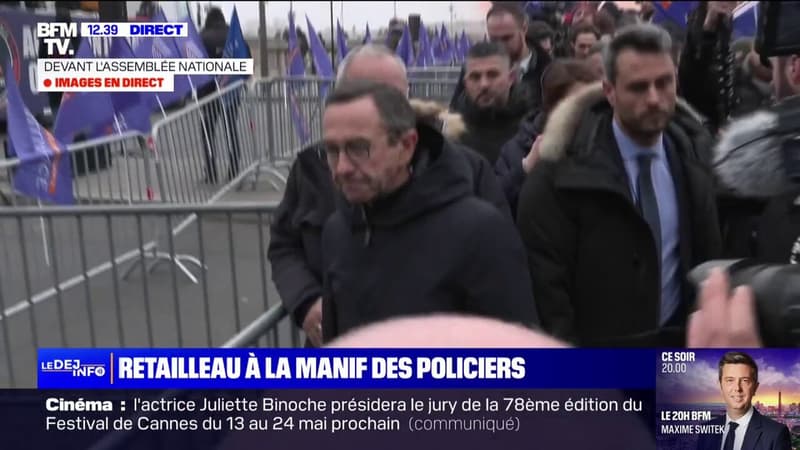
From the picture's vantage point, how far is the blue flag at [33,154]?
1.13m

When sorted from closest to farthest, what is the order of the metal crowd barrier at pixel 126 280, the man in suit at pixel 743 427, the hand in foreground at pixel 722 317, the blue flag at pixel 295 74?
the hand in foreground at pixel 722 317 → the man in suit at pixel 743 427 → the blue flag at pixel 295 74 → the metal crowd barrier at pixel 126 280

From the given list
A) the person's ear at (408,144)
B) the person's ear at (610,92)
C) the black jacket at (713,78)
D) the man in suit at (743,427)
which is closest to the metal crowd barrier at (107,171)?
the person's ear at (408,144)

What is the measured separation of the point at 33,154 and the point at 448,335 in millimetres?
775

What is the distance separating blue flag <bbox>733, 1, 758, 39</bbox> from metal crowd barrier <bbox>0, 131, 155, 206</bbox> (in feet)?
3.05

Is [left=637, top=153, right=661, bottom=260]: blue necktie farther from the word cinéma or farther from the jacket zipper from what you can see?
the word cinéma

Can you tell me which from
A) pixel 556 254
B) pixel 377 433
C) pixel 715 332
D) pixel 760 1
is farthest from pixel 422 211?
pixel 760 1

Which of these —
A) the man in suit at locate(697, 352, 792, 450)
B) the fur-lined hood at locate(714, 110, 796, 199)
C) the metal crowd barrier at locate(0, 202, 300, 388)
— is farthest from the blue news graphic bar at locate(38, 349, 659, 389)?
the metal crowd barrier at locate(0, 202, 300, 388)

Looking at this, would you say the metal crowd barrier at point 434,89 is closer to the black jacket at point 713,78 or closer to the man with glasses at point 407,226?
the man with glasses at point 407,226

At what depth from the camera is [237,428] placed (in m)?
1.08

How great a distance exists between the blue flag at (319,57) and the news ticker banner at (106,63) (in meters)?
0.10

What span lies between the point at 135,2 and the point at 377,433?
2.29 ft

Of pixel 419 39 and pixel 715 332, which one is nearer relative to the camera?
pixel 715 332

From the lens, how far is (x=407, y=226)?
3.75ft

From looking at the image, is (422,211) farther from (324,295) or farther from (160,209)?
(160,209)
